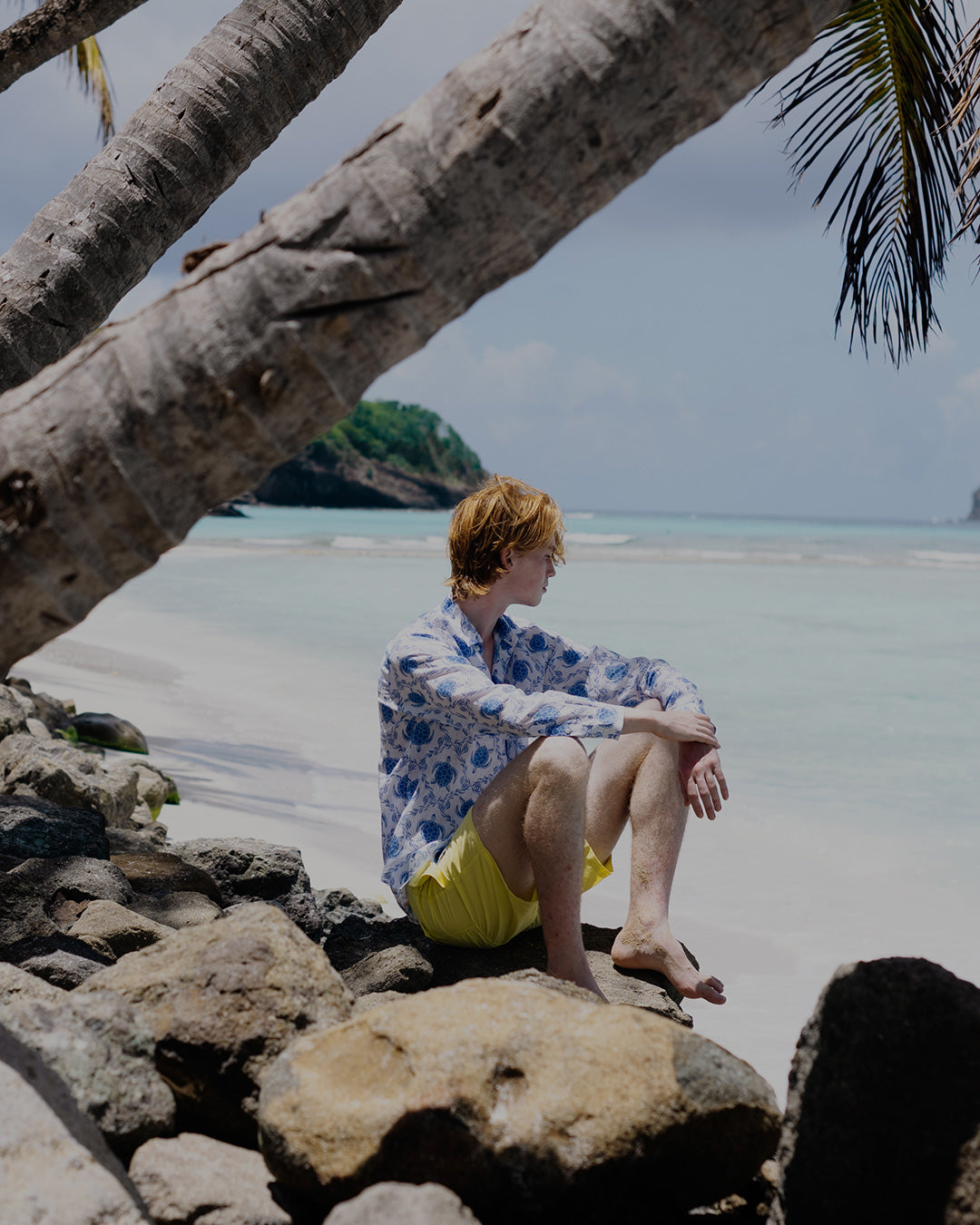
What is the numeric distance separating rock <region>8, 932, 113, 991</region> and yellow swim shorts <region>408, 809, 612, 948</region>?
0.83 metres

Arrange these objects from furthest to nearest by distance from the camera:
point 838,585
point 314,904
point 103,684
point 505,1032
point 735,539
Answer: point 735,539 < point 838,585 < point 103,684 < point 314,904 < point 505,1032

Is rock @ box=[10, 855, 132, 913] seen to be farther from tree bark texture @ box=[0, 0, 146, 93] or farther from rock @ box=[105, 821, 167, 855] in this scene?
tree bark texture @ box=[0, 0, 146, 93]

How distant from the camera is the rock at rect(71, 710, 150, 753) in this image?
6.96 m

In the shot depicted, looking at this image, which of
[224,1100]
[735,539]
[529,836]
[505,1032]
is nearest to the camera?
[505,1032]

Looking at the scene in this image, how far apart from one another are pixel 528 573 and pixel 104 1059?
174cm

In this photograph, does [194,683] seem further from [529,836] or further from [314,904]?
[529,836]

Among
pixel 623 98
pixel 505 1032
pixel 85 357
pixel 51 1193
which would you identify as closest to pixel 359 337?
pixel 85 357

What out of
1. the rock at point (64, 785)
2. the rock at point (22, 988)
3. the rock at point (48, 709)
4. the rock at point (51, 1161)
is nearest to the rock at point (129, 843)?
the rock at point (64, 785)

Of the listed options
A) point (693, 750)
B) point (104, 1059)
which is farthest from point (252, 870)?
point (104, 1059)

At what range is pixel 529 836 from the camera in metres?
2.80

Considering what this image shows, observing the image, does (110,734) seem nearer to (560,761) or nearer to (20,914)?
(20,914)

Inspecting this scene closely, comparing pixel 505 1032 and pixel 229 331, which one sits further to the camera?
pixel 505 1032

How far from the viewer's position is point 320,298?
1528 mm

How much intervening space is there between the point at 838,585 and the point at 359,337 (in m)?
24.1
